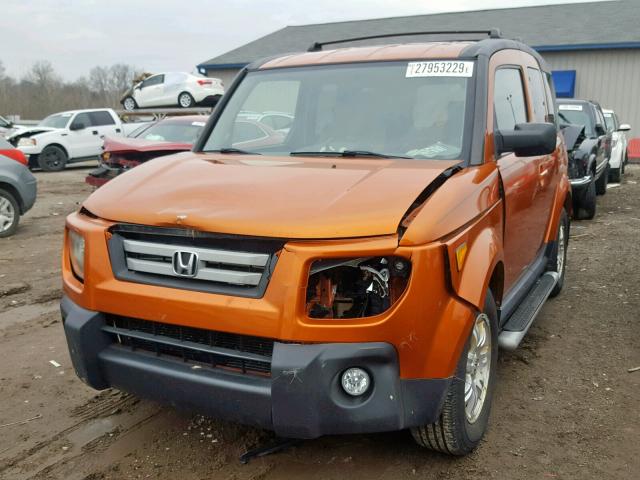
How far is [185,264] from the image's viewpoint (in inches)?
108

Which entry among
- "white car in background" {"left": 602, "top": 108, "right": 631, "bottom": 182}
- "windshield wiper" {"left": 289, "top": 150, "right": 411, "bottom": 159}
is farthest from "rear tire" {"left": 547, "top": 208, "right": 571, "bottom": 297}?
"white car in background" {"left": 602, "top": 108, "right": 631, "bottom": 182}

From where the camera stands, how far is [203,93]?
23281 mm

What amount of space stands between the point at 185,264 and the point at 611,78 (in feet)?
79.8

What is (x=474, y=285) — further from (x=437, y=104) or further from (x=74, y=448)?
(x=74, y=448)

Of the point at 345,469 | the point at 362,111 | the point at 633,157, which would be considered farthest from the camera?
the point at 633,157

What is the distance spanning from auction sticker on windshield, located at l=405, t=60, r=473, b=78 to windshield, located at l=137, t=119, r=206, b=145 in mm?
7532

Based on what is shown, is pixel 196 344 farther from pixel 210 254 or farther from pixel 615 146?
pixel 615 146

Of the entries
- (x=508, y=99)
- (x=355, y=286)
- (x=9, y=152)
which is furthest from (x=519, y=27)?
(x=355, y=286)

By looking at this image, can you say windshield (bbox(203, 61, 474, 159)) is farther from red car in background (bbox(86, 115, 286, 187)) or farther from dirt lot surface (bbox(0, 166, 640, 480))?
red car in background (bbox(86, 115, 286, 187))

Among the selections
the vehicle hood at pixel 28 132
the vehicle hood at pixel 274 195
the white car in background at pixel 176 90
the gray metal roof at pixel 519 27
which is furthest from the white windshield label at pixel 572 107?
the vehicle hood at pixel 28 132

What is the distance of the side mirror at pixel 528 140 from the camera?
135 inches

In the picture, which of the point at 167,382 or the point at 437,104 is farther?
the point at 437,104

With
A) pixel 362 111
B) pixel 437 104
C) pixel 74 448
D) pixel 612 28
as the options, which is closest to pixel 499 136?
pixel 437 104

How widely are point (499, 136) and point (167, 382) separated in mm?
2193
